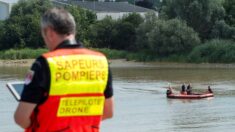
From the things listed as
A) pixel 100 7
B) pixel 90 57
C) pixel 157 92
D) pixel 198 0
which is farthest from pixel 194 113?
pixel 100 7

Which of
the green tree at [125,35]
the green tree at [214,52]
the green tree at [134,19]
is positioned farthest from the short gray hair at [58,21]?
the green tree at [134,19]

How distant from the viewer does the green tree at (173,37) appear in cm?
6141

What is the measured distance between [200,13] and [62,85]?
59582mm

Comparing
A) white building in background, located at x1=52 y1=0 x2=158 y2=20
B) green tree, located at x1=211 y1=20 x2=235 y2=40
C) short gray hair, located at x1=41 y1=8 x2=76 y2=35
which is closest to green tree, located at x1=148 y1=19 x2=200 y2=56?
green tree, located at x1=211 y1=20 x2=235 y2=40

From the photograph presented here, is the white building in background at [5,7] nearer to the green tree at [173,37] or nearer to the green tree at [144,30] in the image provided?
the green tree at [144,30]

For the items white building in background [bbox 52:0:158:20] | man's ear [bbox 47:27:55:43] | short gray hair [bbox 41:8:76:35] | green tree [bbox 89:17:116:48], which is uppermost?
short gray hair [bbox 41:8:76:35]

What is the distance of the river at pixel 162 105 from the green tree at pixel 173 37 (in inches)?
215

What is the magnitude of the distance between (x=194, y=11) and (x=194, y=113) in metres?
33.2

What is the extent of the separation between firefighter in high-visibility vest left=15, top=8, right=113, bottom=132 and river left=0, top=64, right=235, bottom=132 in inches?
824

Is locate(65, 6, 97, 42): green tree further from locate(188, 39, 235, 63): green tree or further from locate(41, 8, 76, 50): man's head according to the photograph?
locate(41, 8, 76, 50): man's head

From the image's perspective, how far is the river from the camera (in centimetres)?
2639

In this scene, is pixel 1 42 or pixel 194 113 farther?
pixel 1 42

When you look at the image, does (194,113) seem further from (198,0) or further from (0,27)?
(0,27)

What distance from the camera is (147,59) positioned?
64250 mm
